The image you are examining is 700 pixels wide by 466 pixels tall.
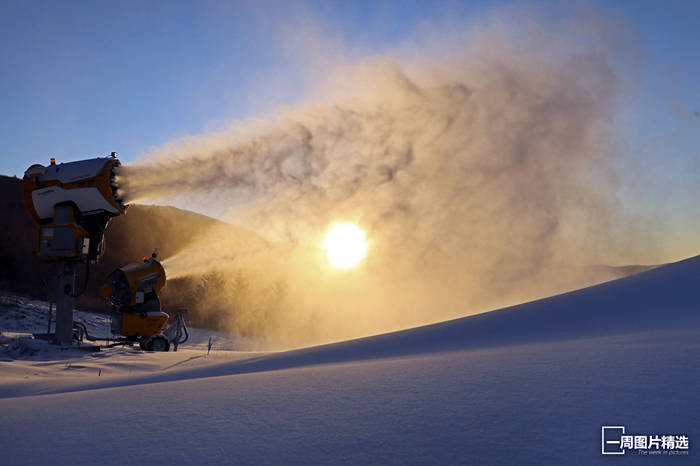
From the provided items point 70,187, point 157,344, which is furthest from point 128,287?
point 70,187

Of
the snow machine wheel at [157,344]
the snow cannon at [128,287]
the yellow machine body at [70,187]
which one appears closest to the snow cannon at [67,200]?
the yellow machine body at [70,187]

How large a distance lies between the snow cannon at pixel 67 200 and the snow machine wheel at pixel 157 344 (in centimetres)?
267

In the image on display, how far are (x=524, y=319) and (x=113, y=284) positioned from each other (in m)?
10.0

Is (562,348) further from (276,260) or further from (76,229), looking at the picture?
(276,260)

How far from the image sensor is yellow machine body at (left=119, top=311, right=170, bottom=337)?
11484 mm

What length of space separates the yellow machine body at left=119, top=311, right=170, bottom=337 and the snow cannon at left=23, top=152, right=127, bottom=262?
1.96m

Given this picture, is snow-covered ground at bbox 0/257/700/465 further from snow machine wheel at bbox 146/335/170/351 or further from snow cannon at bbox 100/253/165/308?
snow machine wheel at bbox 146/335/170/351

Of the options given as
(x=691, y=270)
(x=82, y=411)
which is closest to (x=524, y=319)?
(x=691, y=270)

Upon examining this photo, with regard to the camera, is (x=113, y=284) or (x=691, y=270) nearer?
(x=691, y=270)

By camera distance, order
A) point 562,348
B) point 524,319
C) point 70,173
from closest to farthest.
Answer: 1. point 562,348
2. point 524,319
3. point 70,173

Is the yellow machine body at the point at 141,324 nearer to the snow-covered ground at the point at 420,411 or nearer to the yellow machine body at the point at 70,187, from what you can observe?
the yellow machine body at the point at 70,187

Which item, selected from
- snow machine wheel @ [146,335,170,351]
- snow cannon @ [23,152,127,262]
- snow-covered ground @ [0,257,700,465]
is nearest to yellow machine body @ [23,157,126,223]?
Result: snow cannon @ [23,152,127,262]

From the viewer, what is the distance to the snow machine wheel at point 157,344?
1156 cm

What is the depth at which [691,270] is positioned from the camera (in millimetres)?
5930
